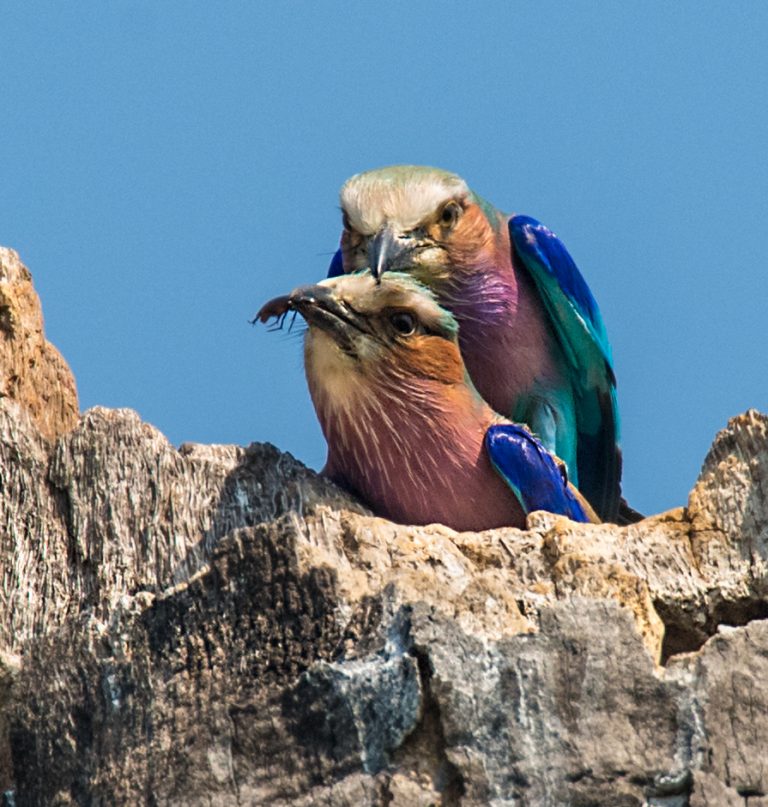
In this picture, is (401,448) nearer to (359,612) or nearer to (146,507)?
(146,507)

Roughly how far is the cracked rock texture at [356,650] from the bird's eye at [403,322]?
3.69 ft

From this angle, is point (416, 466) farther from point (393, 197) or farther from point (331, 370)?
point (393, 197)

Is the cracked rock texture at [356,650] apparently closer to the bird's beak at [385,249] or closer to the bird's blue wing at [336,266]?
the bird's beak at [385,249]

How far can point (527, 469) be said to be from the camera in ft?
26.4

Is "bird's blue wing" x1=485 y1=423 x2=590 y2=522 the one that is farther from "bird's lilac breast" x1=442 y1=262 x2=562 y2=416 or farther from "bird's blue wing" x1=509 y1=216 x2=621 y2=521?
"bird's blue wing" x1=509 y1=216 x2=621 y2=521

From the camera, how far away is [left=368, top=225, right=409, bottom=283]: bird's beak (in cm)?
850

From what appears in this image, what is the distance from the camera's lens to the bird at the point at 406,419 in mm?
7832

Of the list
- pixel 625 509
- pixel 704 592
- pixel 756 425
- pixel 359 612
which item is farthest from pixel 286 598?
pixel 625 509

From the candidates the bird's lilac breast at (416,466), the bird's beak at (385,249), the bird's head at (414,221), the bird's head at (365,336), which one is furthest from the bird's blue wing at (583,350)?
the bird's head at (365,336)

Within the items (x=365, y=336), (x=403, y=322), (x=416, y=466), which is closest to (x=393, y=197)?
(x=403, y=322)

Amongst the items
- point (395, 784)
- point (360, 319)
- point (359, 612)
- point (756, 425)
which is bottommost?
point (395, 784)

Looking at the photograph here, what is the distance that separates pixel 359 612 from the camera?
614 centimetres

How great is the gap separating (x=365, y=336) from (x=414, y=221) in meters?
1.34

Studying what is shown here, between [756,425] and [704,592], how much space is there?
0.74 m
